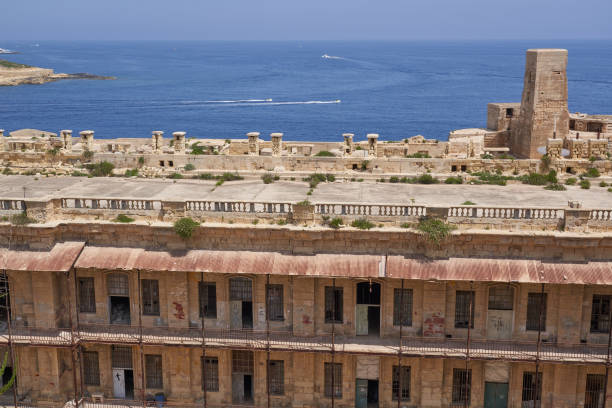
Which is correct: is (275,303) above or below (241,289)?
below

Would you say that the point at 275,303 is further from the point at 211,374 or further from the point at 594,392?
the point at 594,392

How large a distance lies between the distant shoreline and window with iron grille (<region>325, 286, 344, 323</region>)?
158 m

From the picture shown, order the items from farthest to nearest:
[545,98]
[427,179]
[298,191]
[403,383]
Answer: [545,98] < [427,179] < [298,191] < [403,383]

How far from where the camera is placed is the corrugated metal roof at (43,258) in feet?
A: 84.0

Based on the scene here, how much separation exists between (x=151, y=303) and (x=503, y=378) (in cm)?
1389

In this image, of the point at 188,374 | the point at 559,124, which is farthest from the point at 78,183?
the point at 559,124

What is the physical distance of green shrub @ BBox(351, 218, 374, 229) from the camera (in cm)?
2531

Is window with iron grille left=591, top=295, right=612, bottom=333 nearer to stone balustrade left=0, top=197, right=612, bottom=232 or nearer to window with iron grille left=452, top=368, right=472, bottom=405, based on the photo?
stone balustrade left=0, top=197, right=612, bottom=232

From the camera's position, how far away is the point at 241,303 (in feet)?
87.6

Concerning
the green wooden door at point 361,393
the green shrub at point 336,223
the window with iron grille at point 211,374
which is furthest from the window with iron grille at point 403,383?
the window with iron grille at point 211,374

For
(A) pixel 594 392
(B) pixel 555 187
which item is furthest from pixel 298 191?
(A) pixel 594 392

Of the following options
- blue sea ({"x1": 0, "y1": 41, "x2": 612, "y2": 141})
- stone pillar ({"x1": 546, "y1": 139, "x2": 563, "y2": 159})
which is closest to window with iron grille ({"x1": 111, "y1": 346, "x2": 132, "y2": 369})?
stone pillar ({"x1": 546, "y1": 139, "x2": 563, "y2": 159})

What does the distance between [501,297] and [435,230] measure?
388 centimetres

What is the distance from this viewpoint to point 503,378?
85.6ft
